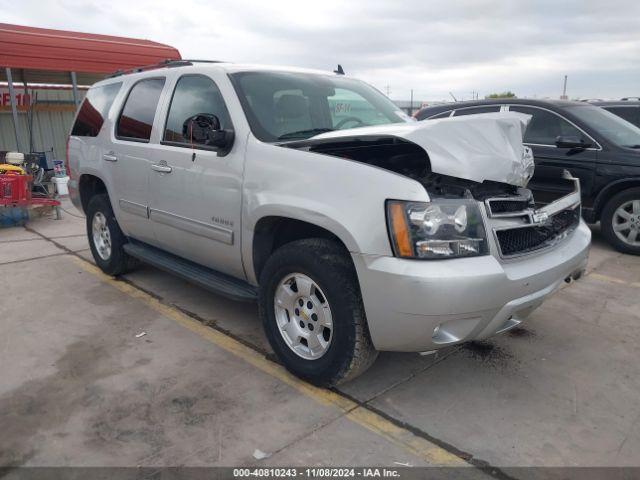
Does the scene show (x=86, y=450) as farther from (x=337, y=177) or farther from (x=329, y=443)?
(x=337, y=177)

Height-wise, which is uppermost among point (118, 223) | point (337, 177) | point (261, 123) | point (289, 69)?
point (289, 69)

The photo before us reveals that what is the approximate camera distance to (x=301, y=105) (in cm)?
379

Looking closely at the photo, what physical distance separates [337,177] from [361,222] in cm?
31

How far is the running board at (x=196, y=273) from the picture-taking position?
11.8 ft

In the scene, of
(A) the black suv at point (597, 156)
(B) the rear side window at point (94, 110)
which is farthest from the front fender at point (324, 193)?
(A) the black suv at point (597, 156)

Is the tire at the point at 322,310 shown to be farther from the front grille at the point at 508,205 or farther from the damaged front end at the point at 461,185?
the front grille at the point at 508,205

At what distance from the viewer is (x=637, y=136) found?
6.53 m

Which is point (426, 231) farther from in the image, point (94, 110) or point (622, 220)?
point (622, 220)

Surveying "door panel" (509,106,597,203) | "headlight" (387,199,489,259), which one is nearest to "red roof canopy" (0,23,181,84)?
"door panel" (509,106,597,203)

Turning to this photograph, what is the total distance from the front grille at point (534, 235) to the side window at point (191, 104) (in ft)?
6.49

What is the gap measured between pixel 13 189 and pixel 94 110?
3518 mm

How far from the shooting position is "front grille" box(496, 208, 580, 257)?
9.23ft

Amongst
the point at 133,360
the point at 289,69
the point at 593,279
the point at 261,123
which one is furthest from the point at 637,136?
the point at 133,360

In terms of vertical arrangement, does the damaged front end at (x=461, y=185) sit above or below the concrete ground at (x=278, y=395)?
above
